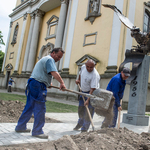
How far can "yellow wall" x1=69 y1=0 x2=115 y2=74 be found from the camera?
1245cm

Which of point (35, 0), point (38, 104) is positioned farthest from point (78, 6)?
point (38, 104)

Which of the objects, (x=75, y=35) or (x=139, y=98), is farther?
(x=75, y=35)

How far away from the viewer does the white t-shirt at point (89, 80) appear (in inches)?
156

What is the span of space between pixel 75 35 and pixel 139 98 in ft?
32.5

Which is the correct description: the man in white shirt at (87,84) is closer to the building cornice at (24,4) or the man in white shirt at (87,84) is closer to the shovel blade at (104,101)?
the shovel blade at (104,101)

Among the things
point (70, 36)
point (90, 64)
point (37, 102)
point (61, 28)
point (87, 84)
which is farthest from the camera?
point (61, 28)

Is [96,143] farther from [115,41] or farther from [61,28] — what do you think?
[61,28]

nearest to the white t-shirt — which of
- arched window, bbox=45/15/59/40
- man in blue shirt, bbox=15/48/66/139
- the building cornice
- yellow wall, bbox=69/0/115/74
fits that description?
man in blue shirt, bbox=15/48/66/139

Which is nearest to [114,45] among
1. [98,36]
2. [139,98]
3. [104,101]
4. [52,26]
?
[98,36]

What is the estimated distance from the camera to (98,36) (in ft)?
43.1

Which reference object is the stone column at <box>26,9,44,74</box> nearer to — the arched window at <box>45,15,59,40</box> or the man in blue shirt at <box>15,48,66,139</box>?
the arched window at <box>45,15,59,40</box>

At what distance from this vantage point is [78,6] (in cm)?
1532

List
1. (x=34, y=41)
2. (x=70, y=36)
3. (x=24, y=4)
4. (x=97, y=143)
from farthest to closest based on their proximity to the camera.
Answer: (x=24, y=4) < (x=34, y=41) < (x=70, y=36) < (x=97, y=143)

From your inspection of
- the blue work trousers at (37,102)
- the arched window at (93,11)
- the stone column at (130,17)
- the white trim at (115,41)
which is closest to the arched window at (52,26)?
the arched window at (93,11)
